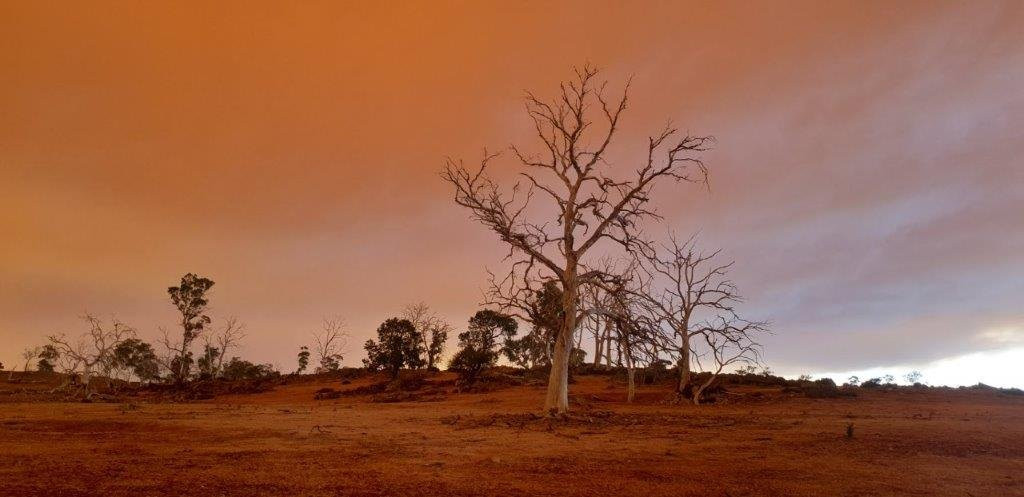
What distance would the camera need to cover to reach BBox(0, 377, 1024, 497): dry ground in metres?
8.19

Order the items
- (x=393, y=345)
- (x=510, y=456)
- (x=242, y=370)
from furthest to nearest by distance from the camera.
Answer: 1. (x=242, y=370)
2. (x=393, y=345)
3. (x=510, y=456)

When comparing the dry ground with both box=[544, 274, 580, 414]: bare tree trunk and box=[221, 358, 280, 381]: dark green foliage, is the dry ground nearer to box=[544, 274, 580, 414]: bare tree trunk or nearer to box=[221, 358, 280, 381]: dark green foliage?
box=[544, 274, 580, 414]: bare tree trunk

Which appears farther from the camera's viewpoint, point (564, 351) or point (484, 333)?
point (484, 333)

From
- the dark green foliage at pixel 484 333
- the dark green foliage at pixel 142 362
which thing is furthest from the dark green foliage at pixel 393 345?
the dark green foliage at pixel 142 362

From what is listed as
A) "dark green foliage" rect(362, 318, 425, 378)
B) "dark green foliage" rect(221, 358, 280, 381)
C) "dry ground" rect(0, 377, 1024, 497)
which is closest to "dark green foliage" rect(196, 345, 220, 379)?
"dark green foliage" rect(221, 358, 280, 381)

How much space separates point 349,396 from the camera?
37.9 meters

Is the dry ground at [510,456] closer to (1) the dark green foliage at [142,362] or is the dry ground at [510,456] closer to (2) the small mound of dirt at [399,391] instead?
(2) the small mound of dirt at [399,391]

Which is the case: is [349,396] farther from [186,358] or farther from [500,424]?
[186,358]

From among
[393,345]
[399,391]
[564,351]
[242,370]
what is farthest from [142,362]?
[564,351]

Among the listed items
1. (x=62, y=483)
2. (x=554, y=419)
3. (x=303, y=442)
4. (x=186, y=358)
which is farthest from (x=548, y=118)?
(x=186, y=358)

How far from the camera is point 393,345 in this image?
50.1 meters

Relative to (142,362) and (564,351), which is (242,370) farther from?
(564,351)

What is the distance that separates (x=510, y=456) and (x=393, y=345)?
40.4 m

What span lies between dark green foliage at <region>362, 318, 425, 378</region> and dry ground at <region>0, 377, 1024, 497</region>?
30.5 m
